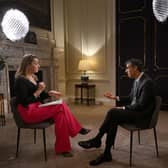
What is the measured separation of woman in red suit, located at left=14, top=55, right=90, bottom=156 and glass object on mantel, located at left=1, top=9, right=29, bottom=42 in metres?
1.34

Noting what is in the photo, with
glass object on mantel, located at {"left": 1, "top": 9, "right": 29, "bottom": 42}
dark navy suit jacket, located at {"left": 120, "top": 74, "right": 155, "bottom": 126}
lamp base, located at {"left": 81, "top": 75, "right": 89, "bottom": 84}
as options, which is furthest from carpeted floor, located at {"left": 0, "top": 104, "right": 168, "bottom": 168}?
lamp base, located at {"left": 81, "top": 75, "right": 89, "bottom": 84}

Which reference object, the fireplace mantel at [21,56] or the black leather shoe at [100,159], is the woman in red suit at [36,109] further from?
the fireplace mantel at [21,56]

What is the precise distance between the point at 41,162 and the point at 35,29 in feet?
10.7

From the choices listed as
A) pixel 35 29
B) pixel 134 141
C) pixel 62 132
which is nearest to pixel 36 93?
pixel 62 132

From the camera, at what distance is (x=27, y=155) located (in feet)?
7.97

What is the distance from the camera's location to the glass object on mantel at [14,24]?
3501mm

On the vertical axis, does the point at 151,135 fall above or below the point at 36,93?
below

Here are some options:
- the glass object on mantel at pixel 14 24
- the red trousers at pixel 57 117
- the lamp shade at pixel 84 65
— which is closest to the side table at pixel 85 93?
the lamp shade at pixel 84 65

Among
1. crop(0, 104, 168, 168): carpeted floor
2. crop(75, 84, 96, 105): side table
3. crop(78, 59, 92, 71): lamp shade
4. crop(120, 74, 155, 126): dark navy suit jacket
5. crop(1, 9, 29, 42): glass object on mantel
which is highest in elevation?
crop(1, 9, 29, 42): glass object on mantel

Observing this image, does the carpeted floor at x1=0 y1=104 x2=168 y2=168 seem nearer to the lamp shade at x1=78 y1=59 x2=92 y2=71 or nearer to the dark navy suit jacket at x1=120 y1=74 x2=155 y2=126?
the dark navy suit jacket at x1=120 y1=74 x2=155 y2=126

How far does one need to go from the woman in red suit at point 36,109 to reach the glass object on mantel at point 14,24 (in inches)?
52.6

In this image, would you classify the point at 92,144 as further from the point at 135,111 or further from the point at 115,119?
the point at 135,111

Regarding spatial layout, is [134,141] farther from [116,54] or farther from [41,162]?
[116,54]

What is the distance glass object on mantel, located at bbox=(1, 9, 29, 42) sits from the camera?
11.5 ft
